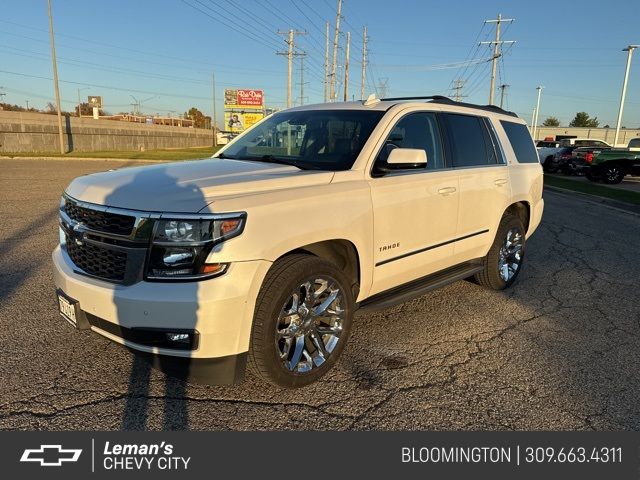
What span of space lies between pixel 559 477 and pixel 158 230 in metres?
2.46

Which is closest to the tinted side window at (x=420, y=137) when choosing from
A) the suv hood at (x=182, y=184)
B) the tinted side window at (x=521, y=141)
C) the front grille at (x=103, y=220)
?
the suv hood at (x=182, y=184)

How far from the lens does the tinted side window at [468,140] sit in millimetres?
4422

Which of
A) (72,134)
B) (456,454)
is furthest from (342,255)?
(72,134)

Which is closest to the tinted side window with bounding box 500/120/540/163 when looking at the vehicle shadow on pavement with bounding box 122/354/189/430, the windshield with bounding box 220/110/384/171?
the windshield with bounding box 220/110/384/171

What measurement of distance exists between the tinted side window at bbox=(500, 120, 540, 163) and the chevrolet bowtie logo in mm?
4940

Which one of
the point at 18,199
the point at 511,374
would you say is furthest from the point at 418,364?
the point at 18,199

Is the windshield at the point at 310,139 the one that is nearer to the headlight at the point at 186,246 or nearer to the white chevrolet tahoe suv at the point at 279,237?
the white chevrolet tahoe suv at the point at 279,237

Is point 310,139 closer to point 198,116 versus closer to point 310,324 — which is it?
point 310,324

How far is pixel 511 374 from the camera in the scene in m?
3.46

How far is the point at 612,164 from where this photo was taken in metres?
19.0

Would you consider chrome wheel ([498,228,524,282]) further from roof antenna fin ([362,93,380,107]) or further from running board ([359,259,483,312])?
roof antenna fin ([362,93,380,107])

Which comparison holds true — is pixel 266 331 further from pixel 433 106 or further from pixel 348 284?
pixel 433 106

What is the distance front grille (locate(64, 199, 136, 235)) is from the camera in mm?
2713

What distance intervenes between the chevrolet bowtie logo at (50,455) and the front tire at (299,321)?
1.04 m
